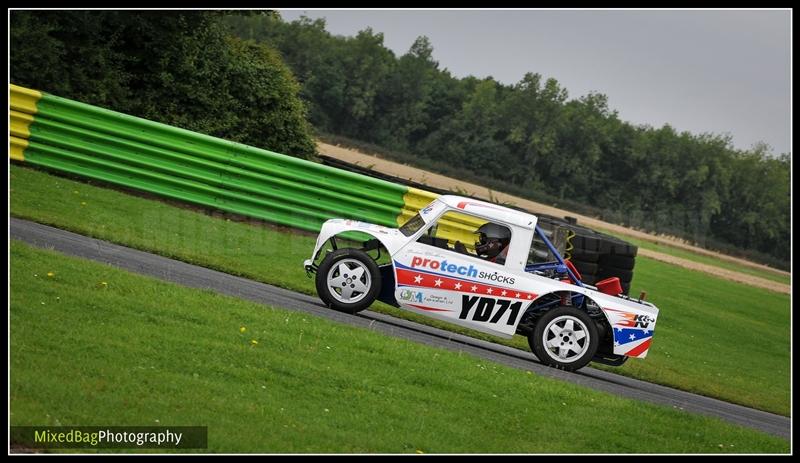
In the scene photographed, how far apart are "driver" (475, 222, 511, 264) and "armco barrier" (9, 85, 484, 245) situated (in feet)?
20.4

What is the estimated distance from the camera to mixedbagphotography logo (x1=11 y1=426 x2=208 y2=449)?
6406mm

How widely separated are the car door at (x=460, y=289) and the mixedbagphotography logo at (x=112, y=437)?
5.37 meters

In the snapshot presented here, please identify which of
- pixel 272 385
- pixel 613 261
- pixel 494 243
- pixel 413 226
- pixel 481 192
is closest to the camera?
pixel 272 385

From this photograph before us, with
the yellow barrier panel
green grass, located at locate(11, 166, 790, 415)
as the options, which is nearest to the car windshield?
green grass, located at locate(11, 166, 790, 415)

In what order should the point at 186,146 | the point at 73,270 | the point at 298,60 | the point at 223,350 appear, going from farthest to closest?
the point at 298,60, the point at 186,146, the point at 73,270, the point at 223,350

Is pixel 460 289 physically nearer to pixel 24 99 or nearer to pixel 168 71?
pixel 24 99

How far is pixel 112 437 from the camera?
21.7ft

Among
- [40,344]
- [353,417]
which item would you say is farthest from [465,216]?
[40,344]

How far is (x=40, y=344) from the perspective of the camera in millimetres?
7992

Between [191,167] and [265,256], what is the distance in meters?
2.57

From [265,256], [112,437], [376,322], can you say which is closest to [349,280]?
[376,322]

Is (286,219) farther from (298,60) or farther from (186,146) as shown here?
(298,60)

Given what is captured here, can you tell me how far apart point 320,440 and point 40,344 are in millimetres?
2344
